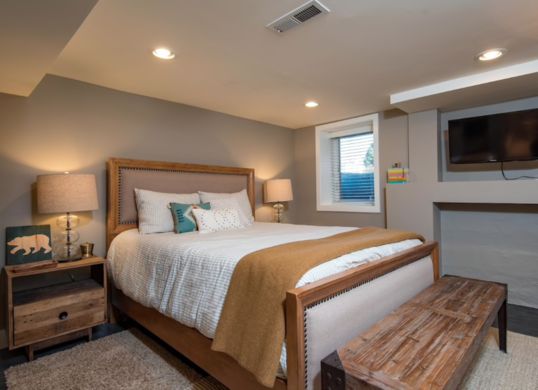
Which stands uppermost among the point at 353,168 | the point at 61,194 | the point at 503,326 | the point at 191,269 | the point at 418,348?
the point at 353,168

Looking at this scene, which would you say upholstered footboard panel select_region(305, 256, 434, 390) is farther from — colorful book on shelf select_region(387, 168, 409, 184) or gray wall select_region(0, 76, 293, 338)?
gray wall select_region(0, 76, 293, 338)

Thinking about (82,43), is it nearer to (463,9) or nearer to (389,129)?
(463,9)

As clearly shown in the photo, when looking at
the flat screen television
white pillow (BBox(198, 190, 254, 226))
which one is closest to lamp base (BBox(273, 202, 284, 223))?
white pillow (BBox(198, 190, 254, 226))

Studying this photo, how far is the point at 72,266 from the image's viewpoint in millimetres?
2338

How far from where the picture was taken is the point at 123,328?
2705 mm

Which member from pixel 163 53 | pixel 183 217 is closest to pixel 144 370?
pixel 183 217

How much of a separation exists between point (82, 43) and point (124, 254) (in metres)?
1.56

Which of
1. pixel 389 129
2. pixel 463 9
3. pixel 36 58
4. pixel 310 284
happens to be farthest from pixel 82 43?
pixel 389 129

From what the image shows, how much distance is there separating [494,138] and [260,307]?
9.80 ft

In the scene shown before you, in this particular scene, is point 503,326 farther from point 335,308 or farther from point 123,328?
point 123,328

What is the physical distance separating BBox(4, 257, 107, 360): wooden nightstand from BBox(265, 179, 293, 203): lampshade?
2.24 m

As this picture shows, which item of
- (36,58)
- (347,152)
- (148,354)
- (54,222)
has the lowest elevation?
(148,354)

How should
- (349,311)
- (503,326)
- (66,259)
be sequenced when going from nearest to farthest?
(349,311)
(503,326)
(66,259)

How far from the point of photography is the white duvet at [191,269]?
5.32ft
